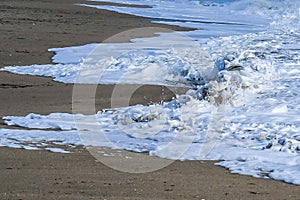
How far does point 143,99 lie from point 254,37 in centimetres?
1039

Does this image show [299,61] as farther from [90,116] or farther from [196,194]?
[196,194]

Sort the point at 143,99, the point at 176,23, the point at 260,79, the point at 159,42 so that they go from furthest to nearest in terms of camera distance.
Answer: the point at 176,23
the point at 159,42
the point at 260,79
the point at 143,99

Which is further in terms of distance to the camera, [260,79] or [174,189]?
[260,79]

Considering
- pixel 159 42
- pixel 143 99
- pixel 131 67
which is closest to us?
pixel 143 99

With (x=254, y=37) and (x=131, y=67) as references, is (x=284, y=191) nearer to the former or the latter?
(x=131, y=67)

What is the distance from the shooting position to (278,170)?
23.7ft

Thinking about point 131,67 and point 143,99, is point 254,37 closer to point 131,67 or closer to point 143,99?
point 131,67

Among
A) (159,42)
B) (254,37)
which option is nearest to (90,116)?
(159,42)

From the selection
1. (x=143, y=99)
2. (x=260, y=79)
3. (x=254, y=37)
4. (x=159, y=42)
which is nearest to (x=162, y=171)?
(x=143, y=99)

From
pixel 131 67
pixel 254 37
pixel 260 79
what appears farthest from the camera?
pixel 254 37

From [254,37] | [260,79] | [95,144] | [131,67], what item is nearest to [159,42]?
[254,37]

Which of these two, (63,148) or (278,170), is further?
(63,148)

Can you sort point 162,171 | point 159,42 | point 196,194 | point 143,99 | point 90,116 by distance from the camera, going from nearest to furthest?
point 196,194
point 162,171
point 90,116
point 143,99
point 159,42

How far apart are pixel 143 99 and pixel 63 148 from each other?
3.97m
